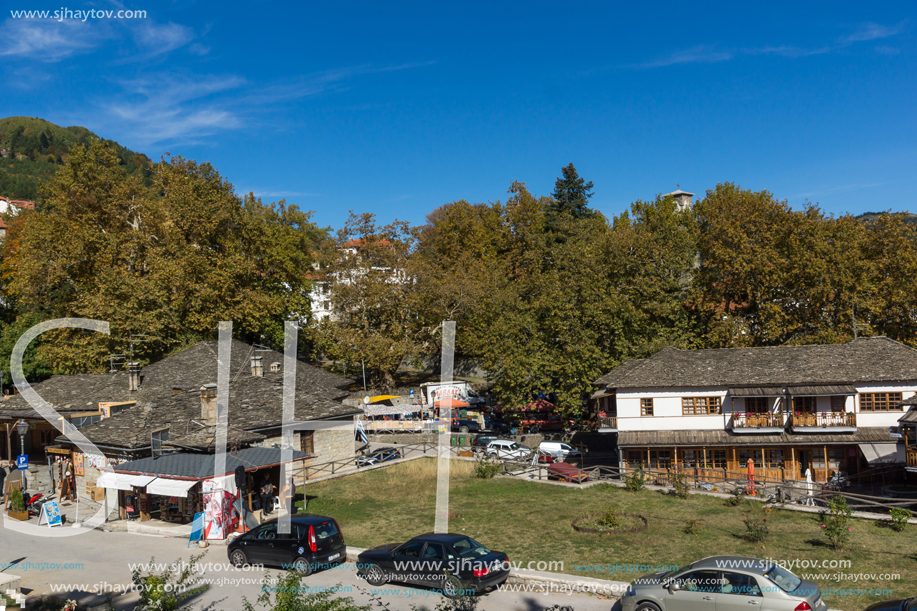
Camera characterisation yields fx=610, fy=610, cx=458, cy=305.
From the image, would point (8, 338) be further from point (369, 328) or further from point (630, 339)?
point (630, 339)

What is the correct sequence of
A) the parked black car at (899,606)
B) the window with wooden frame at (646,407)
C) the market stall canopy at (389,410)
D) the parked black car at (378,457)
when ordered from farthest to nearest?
1. the market stall canopy at (389,410)
2. the parked black car at (378,457)
3. the window with wooden frame at (646,407)
4. the parked black car at (899,606)

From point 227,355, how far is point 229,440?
42.1ft

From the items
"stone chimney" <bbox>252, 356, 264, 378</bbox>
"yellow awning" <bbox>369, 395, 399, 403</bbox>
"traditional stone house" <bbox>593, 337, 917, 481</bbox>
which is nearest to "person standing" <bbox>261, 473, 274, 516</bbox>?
"stone chimney" <bbox>252, 356, 264, 378</bbox>

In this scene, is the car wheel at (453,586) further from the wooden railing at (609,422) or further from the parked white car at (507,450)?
the wooden railing at (609,422)

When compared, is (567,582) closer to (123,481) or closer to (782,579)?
(782,579)

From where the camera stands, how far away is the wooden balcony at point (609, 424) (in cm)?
3510

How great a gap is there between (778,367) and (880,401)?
502cm

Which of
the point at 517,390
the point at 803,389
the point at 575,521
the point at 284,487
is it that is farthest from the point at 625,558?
the point at 517,390

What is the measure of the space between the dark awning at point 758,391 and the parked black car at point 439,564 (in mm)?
22923

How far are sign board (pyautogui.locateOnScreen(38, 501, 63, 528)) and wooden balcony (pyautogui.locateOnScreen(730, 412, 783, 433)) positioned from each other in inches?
1259

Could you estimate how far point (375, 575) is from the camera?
15.8 metres

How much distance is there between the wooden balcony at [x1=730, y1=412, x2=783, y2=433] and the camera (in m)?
33.0

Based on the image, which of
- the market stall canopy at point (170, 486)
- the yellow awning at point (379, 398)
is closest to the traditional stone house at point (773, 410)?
the yellow awning at point (379, 398)

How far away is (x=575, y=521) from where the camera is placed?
21953 millimetres
